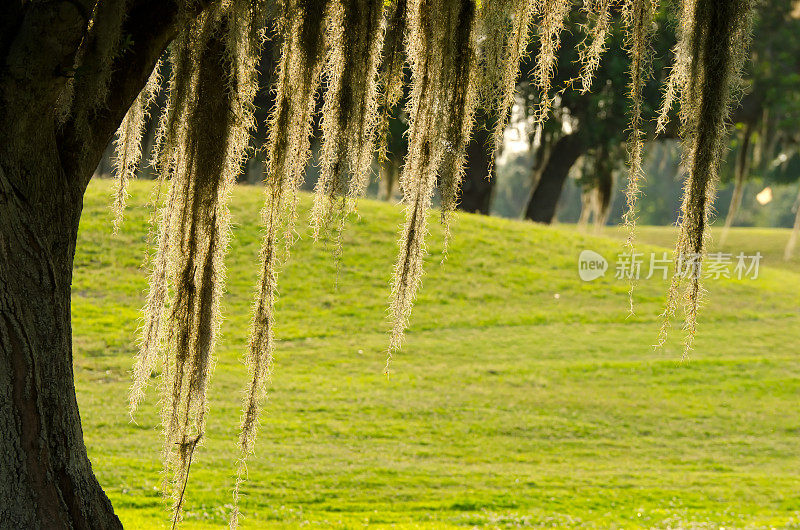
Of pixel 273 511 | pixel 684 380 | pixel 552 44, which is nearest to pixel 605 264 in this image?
pixel 684 380

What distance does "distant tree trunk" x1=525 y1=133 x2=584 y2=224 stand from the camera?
21.4 metres

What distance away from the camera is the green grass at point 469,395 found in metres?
8.00

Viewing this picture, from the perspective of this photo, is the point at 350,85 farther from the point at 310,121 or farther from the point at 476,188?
the point at 476,188

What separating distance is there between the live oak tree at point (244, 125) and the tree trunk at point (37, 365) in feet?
0.03

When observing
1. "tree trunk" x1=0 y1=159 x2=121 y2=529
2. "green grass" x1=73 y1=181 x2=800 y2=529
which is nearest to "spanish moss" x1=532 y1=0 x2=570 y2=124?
"tree trunk" x1=0 y1=159 x2=121 y2=529

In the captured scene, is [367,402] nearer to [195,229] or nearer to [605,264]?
[195,229]

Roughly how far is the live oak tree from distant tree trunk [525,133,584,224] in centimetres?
1697

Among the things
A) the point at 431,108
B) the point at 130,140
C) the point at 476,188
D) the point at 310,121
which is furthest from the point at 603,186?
the point at 130,140

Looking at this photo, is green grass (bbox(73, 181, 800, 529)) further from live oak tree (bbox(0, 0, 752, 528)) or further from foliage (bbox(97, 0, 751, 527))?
live oak tree (bbox(0, 0, 752, 528))

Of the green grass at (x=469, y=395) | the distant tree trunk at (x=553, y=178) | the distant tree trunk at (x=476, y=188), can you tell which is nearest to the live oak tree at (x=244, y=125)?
the green grass at (x=469, y=395)

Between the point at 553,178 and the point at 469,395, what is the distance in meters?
11.1

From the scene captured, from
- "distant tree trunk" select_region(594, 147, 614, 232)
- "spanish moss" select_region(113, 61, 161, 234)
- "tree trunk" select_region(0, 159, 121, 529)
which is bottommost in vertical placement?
"tree trunk" select_region(0, 159, 121, 529)

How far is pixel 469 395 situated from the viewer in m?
11.8

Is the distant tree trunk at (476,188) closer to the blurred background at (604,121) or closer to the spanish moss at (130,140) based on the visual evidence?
the blurred background at (604,121)
